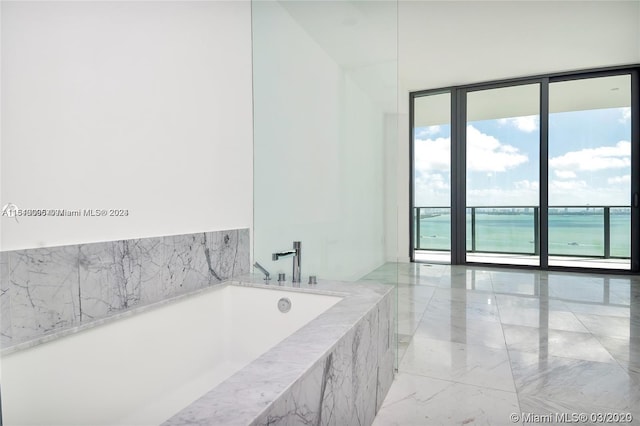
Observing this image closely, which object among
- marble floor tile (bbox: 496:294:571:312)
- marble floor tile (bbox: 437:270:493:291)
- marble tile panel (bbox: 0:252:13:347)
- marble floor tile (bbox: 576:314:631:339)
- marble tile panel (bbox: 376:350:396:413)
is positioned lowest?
marble floor tile (bbox: 576:314:631:339)

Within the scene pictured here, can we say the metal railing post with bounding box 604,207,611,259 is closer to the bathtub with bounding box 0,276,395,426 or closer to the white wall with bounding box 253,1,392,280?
the white wall with bounding box 253,1,392,280

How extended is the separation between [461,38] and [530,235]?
299cm

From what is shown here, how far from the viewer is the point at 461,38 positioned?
3.76m

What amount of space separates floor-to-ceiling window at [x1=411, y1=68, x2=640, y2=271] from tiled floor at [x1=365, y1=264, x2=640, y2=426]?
1.30m

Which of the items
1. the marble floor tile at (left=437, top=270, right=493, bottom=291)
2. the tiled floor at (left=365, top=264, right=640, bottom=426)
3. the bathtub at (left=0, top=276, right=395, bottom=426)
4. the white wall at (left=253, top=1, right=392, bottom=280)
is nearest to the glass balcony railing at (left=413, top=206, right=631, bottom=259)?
the marble floor tile at (left=437, top=270, right=493, bottom=291)

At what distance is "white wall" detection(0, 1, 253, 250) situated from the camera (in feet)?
3.79

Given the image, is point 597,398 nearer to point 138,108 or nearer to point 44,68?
point 138,108

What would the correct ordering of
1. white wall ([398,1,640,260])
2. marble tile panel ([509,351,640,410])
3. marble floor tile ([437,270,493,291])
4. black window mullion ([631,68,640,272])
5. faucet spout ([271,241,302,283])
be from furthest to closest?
black window mullion ([631,68,640,272]) < marble floor tile ([437,270,493,291]) < white wall ([398,1,640,260]) < faucet spout ([271,241,302,283]) < marble tile panel ([509,351,640,410])

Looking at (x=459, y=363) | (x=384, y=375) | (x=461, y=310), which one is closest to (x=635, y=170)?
(x=461, y=310)

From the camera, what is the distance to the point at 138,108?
1516 mm

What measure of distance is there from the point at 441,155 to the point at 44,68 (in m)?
5.05

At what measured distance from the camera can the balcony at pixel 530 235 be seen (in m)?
4.75

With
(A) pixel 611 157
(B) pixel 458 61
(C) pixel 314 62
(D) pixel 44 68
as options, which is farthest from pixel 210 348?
(A) pixel 611 157

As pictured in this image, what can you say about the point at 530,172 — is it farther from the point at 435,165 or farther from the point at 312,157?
the point at 312,157
